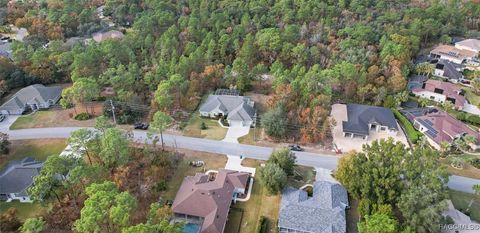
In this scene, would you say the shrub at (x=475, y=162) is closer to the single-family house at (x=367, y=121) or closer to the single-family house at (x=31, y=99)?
the single-family house at (x=367, y=121)

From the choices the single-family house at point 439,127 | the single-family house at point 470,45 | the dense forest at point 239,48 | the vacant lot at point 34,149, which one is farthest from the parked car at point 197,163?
the single-family house at point 470,45

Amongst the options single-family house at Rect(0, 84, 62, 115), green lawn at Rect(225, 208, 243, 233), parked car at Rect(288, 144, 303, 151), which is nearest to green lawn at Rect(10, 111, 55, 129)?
single-family house at Rect(0, 84, 62, 115)

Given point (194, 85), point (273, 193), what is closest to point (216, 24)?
point (194, 85)

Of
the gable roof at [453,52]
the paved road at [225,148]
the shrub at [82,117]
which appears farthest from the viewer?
the gable roof at [453,52]

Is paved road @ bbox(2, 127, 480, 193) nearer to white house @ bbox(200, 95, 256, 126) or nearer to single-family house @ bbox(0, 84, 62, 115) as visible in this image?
white house @ bbox(200, 95, 256, 126)

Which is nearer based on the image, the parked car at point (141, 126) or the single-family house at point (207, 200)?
the single-family house at point (207, 200)

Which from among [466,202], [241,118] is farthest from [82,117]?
[466,202]
